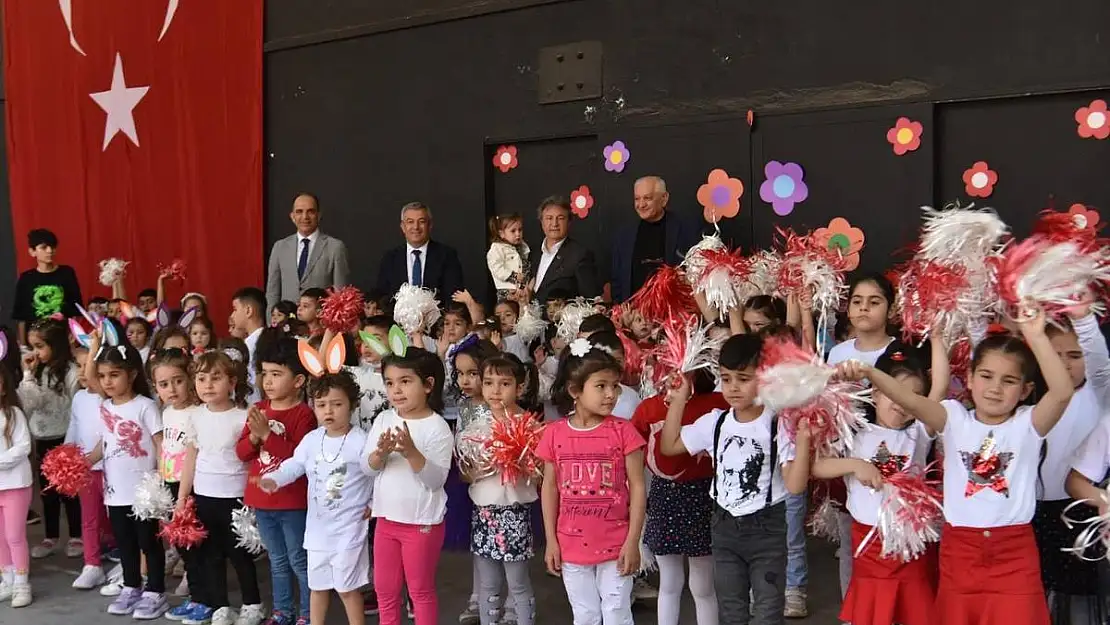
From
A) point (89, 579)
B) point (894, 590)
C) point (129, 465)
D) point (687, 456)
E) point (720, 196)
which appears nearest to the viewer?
point (894, 590)

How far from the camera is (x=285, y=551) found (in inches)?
188

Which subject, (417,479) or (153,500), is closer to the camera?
(417,479)

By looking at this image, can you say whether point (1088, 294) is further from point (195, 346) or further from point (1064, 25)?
point (195, 346)

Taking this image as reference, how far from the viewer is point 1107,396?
3752 mm

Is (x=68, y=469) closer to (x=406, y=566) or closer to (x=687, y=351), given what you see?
(x=406, y=566)

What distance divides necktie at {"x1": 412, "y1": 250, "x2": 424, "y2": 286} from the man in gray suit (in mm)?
686

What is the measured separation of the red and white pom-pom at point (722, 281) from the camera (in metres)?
4.41

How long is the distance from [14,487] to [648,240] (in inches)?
147

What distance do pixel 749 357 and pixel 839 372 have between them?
406 mm

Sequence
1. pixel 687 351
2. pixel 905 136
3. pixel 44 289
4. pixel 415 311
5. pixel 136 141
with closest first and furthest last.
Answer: pixel 687 351 < pixel 415 311 < pixel 905 136 < pixel 44 289 < pixel 136 141

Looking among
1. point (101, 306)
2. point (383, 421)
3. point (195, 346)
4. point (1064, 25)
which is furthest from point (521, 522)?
point (101, 306)

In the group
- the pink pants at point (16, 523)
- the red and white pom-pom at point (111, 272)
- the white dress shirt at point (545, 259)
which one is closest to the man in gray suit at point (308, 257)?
the white dress shirt at point (545, 259)

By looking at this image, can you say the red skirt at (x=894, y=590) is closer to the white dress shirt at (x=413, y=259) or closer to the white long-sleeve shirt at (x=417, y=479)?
the white long-sleeve shirt at (x=417, y=479)

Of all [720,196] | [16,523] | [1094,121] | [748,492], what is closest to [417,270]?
[720,196]
